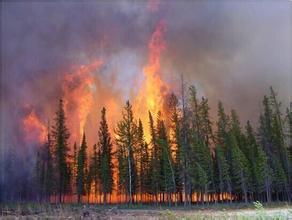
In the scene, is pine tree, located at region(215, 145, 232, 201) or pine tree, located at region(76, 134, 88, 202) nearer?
pine tree, located at region(215, 145, 232, 201)

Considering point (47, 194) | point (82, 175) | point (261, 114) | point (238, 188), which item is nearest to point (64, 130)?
point (82, 175)

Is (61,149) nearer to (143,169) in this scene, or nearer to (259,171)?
(143,169)

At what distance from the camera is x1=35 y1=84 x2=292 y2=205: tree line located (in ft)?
213

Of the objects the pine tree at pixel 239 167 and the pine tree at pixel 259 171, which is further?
the pine tree at pixel 259 171

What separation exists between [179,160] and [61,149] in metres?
27.1

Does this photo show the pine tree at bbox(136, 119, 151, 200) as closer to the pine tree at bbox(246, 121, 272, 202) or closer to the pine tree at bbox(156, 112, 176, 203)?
the pine tree at bbox(156, 112, 176, 203)

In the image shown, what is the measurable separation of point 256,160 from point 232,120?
1630 cm

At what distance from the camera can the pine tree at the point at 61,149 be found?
74.6 metres

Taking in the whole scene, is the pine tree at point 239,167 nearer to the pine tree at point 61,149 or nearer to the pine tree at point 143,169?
the pine tree at point 143,169

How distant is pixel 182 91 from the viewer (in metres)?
56.4

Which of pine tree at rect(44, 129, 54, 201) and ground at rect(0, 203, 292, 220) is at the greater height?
pine tree at rect(44, 129, 54, 201)

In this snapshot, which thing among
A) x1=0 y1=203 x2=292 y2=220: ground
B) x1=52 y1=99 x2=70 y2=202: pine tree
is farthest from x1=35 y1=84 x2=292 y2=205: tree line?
x1=0 y1=203 x2=292 y2=220: ground

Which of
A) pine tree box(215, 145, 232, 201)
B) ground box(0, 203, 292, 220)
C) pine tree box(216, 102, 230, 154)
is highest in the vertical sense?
pine tree box(216, 102, 230, 154)

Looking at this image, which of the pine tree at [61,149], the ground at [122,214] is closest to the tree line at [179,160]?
the pine tree at [61,149]
